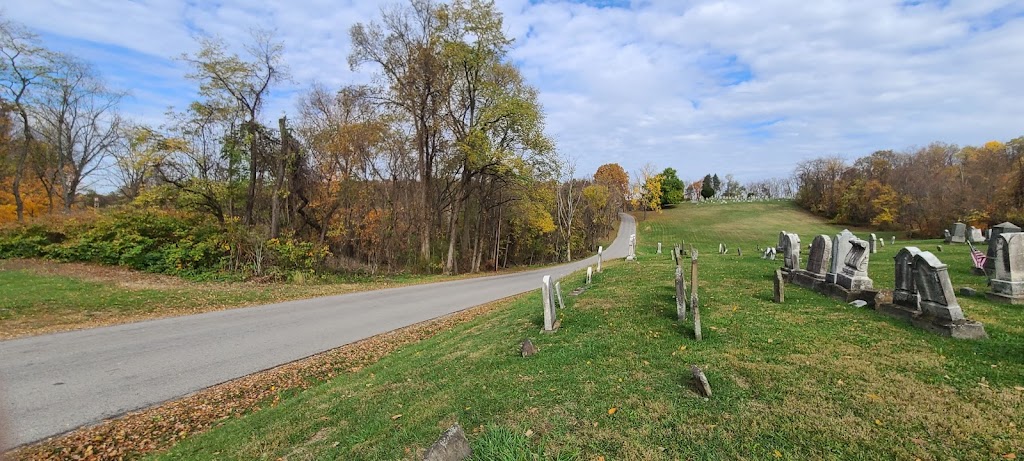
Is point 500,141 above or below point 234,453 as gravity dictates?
above

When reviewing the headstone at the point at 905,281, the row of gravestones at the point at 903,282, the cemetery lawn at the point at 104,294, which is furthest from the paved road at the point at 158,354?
the headstone at the point at 905,281

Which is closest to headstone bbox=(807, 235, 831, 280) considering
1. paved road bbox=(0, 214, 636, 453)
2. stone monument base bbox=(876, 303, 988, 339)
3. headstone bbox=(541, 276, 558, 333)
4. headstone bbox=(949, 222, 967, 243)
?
stone monument base bbox=(876, 303, 988, 339)

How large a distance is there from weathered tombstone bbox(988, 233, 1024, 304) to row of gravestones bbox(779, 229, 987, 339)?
0.31 ft

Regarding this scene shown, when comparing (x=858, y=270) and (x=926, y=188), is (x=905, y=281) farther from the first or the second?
(x=926, y=188)

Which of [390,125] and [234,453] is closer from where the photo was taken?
[234,453]

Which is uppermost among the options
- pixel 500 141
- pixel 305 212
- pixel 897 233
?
pixel 500 141

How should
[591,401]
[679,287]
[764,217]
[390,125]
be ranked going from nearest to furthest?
[591,401], [679,287], [390,125], [764,217]

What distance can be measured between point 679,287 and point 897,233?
5675cm

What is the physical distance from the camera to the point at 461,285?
19.2m

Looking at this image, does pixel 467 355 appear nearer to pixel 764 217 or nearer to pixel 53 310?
pixel 53 310

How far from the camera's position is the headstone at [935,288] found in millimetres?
5875

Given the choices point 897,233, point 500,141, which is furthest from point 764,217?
point 500,141

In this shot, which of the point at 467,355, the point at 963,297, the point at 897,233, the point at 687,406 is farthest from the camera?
the point at 897,233

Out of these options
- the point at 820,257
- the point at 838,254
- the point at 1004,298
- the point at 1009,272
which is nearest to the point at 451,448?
the point at 838,254
